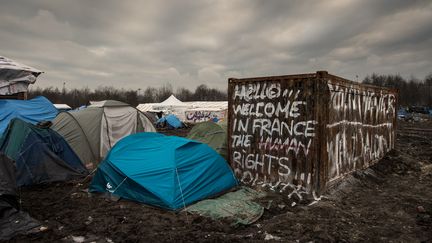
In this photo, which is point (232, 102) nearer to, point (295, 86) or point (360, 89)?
point (295, 86)

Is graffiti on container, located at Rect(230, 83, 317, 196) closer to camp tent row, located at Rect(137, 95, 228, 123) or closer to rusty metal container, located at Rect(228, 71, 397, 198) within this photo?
rusty metal container, located at Rect(228, 71, 397, 198)

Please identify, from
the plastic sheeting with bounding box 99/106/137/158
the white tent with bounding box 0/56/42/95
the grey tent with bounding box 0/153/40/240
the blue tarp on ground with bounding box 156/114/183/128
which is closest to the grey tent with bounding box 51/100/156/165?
the plastic sheeting with bounding box 99/106/137/158

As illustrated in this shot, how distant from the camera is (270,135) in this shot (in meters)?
7.79

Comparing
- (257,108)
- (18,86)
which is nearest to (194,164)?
(257,108)

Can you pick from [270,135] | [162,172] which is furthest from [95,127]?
[270,135]

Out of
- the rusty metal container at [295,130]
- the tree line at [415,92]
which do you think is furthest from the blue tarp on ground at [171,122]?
the tree line at [415,92]

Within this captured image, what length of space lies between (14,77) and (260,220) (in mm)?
12824

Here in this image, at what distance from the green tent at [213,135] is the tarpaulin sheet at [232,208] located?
2.65 meters

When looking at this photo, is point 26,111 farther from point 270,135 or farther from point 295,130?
point 295,130

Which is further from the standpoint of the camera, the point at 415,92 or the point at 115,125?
the point at 415,92

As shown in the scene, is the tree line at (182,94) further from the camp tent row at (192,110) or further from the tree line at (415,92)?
the camp tent row at (192,110)

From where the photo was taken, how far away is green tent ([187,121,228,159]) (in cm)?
975

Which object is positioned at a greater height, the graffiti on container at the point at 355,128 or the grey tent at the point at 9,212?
the graffiti on container at the point at 355,128

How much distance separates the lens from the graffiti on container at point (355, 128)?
25.2ft
